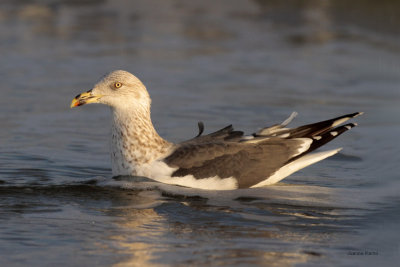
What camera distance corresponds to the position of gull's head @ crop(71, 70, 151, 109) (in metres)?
8.95

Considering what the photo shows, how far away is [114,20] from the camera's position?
19312 millimetres

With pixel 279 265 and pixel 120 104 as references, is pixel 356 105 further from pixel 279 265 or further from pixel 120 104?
pixel 279 265

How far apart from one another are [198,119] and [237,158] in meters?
3.07

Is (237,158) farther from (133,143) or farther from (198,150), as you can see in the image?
(133,143)

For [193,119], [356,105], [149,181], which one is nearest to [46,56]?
[193,119]

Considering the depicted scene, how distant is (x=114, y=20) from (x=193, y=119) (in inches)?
318

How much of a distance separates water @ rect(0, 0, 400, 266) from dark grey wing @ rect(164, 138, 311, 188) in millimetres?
197

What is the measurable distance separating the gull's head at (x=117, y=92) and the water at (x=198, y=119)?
0.82m

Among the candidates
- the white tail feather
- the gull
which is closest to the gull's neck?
the gull

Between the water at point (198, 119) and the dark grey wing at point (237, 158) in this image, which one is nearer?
A: the water at point (198, 119)

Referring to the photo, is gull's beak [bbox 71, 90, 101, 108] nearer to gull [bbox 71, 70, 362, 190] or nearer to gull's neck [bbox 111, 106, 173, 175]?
gull [bbox 71, 70, 362, 190]

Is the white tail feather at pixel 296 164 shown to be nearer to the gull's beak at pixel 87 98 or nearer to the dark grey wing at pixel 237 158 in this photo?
the dark grey wing at pixel 237 158

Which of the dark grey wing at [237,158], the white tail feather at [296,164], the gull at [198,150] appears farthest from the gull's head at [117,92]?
the white tail feather at [296,164]

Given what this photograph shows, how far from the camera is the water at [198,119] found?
6824 millimetres
